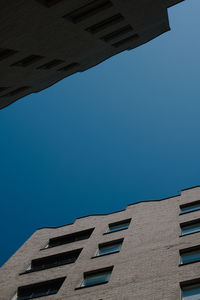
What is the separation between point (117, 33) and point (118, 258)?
41.6 feet

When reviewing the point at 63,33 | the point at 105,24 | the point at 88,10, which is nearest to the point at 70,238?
the point at 105,24

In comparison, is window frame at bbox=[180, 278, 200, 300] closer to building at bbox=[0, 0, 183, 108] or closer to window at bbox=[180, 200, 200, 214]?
window at bbox=[180, 200, 200, 214]

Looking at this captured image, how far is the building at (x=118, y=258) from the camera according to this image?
54.7ft

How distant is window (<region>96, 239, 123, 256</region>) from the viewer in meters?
23.2

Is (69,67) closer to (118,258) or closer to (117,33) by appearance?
(117,33)

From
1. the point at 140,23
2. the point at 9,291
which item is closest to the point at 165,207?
the point at 9,291

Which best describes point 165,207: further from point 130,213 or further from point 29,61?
point 29,61

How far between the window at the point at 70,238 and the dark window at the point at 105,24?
52.7 feet

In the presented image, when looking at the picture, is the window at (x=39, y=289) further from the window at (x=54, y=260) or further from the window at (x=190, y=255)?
the window at (x=190, y=255)

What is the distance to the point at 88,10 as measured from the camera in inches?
588

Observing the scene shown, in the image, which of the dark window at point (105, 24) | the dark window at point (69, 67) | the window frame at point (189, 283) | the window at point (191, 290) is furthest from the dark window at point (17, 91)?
the window at point (191, 290)

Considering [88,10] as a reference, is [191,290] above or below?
below

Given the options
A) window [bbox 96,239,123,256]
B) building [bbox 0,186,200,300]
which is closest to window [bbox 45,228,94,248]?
building [bbox 0,186,200,300]

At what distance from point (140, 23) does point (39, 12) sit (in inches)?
281
